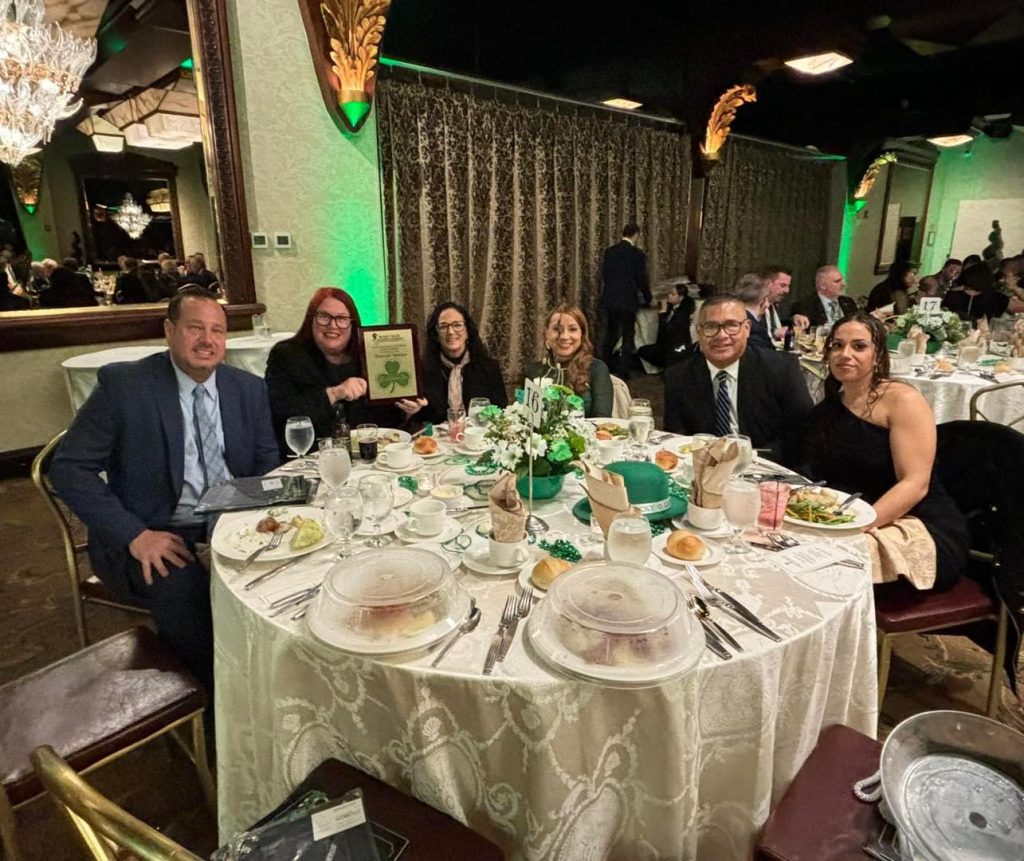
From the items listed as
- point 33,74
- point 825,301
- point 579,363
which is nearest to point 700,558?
point 579,363

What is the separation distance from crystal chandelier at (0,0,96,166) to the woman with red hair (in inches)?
99.3

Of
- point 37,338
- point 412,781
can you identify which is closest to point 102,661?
point 412,781

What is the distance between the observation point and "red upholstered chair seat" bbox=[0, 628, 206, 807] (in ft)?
4.10

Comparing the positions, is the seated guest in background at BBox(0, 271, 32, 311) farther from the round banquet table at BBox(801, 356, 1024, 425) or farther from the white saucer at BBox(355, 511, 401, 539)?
the round banquet table at BBox(801, 356, 1024, 425)

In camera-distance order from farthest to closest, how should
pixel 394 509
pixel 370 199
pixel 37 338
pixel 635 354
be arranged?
1. pixel 635 354
2. pixel 370 199
3. pixel 37 338
4. pixel 394 509

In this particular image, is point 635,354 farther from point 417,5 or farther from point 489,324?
point 417,5

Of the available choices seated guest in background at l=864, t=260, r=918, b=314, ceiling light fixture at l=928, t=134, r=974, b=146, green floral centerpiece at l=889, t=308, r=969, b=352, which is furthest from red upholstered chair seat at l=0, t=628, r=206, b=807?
ceiling light fixture at l=928, t=134, r=974, b=146

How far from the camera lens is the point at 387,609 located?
1.10m

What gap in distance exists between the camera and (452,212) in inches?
223

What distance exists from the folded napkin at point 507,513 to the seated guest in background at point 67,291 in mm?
3930

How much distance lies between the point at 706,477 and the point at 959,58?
749 cm

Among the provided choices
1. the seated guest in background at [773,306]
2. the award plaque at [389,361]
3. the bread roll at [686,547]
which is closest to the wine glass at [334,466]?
the bread roll at [686,547]

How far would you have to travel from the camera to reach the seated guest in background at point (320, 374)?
8.73ft

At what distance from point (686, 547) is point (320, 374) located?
74.3 inches
